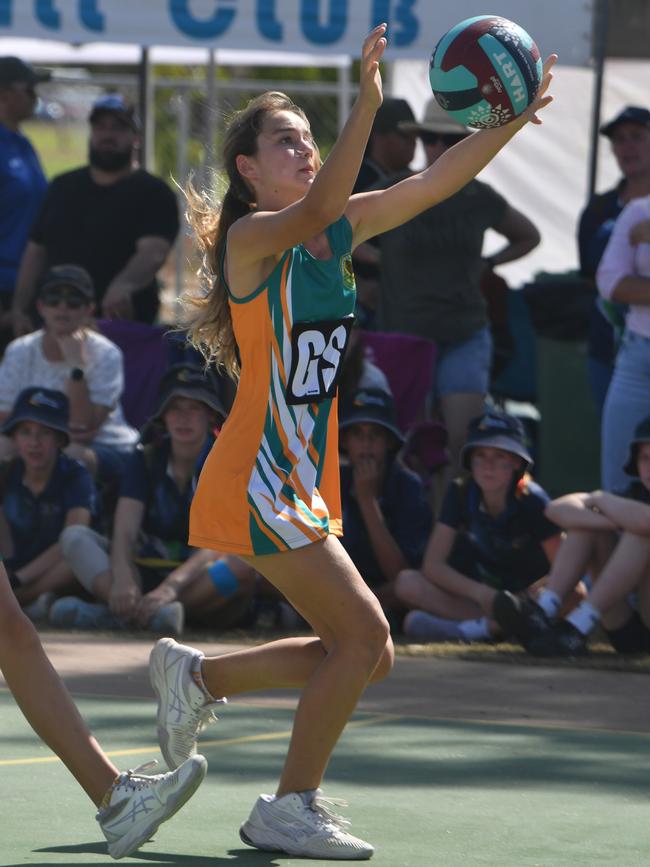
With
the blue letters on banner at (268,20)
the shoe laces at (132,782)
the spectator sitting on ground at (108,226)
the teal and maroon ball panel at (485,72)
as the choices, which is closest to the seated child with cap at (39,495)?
the spectator sitting on ground at (108,226)

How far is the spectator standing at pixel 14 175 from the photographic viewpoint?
39.7 ft

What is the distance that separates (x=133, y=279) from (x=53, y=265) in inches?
21.6

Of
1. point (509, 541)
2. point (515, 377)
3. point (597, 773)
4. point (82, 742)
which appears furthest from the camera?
point (515, 377)

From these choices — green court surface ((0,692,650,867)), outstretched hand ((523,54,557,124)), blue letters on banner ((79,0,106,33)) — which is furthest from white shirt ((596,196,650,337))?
outstretched hand ((523,54,557,124))

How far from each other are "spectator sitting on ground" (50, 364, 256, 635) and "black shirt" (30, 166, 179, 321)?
2060mm

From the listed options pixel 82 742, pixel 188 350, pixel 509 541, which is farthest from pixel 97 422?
pixel 82 742

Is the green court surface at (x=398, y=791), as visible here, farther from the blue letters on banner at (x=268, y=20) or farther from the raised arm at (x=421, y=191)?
the blue letters on banner at (x=268, y=20)

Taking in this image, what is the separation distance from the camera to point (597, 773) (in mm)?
5855

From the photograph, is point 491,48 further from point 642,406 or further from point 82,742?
point 642,406

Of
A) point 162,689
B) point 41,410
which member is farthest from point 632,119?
point 162,689

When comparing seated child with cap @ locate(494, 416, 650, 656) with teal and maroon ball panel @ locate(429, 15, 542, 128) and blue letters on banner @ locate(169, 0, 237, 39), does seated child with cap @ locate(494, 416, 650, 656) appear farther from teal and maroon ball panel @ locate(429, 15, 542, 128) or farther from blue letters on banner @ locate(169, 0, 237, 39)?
blue letters on banner @ locate(169, 0, 237, 39)

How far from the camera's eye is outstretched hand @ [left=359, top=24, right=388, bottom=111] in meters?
4.53

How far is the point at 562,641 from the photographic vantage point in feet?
27.1

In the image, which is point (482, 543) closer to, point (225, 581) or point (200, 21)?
point (225, 581)
